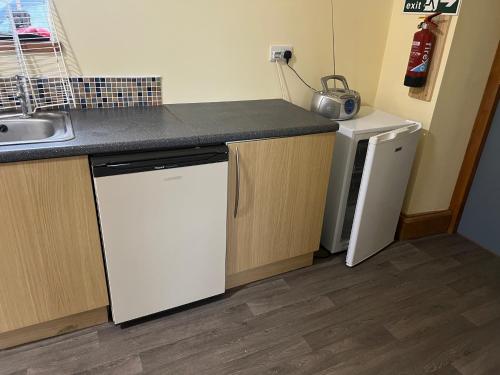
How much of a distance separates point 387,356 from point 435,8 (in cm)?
183

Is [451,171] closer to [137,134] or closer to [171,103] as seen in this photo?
[171,103]

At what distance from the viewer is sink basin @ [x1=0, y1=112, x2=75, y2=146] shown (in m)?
1.60

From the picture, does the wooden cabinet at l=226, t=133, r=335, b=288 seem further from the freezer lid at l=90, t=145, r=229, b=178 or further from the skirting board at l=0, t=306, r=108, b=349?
the skirting board at l=0, t=306, r=108, b=349

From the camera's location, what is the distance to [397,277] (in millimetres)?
2191

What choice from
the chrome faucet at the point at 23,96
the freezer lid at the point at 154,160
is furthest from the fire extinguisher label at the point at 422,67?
the chrome faucet at the point at 23,96

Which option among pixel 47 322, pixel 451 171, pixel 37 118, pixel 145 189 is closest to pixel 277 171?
pixel 145 189

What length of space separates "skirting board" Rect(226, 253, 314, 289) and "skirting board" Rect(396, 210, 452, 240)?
74cm

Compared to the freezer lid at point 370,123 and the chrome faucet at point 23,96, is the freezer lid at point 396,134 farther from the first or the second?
the chrome faucet at point 23,96

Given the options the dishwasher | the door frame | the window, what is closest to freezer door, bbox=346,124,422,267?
the door frame

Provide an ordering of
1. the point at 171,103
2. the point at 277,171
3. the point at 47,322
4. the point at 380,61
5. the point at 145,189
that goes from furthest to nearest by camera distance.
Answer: the point at 380,61, the point at 171,103, the point at 277,171, the point at 47,322, the point at 145,189

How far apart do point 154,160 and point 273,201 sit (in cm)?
65

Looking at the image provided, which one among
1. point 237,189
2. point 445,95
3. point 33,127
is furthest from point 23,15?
point 445,95

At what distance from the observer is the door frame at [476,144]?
228 centimetres

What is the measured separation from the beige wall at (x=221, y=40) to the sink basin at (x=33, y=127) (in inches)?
10.5
